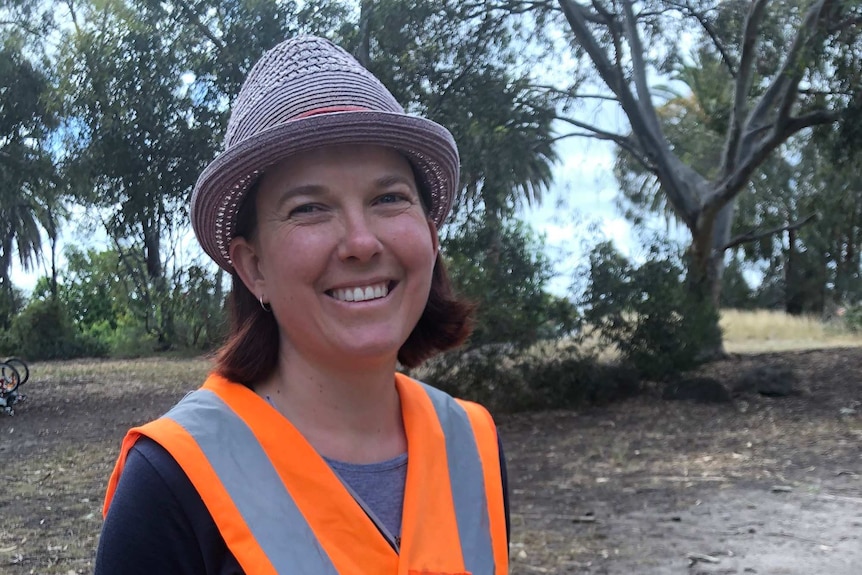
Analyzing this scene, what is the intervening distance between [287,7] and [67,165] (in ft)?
11.2

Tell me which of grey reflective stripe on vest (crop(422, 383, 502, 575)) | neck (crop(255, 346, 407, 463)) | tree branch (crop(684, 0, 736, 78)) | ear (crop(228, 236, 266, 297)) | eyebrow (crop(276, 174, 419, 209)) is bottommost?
grey reflective stripe on vest (crop(422, 383, 502, 575))

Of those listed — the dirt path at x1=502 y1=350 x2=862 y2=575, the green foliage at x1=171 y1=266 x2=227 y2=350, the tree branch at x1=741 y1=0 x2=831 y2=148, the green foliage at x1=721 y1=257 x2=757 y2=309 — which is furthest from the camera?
the green foliage at x1=721 y1=257 x2=757 y2=309

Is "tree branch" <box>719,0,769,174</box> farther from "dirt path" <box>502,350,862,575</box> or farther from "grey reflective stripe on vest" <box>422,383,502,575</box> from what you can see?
"grey reflective stripe on vest" <box>422,383,502,575</box>

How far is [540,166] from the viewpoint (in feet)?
39.0

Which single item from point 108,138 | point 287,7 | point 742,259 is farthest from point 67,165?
point 742,259

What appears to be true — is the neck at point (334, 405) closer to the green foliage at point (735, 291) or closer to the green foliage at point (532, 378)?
the green foliage at point (532, 378)

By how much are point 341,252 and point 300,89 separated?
0.33m

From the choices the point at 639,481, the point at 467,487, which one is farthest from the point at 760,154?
the point at 467,487

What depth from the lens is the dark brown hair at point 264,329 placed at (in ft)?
5.57

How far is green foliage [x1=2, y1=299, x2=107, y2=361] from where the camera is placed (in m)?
18.5

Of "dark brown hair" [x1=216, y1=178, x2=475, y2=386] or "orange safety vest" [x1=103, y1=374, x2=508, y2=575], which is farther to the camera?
"dark brown hair" [x1=216, y1=178, x2=475, y2=386]

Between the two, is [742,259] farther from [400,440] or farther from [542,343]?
[400,440]

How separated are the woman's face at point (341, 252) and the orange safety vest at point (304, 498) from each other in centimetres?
19

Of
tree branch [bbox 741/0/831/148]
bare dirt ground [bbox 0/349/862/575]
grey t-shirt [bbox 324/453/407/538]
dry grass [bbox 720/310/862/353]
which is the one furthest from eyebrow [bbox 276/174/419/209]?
dry grass [bbox 720/310/862/353]
